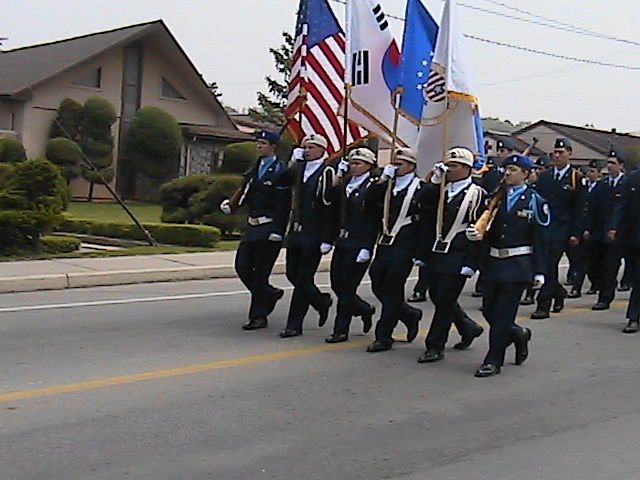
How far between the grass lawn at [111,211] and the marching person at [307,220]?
15.8m

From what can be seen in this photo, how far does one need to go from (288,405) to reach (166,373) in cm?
126

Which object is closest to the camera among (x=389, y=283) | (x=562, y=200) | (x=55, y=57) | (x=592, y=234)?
(x=389, y=283)

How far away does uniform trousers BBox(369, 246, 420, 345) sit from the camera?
29.0ft

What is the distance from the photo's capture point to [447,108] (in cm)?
927

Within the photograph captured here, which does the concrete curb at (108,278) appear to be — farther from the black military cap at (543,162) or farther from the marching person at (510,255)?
the marching person at (510,255)

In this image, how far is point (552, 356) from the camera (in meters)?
9.38

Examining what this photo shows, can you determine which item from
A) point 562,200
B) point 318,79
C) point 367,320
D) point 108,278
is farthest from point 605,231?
point 108,278

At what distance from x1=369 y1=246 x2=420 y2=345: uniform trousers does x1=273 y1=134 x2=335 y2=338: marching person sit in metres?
0.57

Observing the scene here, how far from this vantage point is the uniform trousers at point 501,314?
8.35 metres

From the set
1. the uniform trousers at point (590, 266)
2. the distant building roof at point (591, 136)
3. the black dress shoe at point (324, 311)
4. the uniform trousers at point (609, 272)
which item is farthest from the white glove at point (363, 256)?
the distant building roof at point (591, 136)

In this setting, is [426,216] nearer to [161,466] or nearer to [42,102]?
[161,466]

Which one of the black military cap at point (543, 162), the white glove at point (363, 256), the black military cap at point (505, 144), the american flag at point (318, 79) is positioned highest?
the american flag at point (318, 79)

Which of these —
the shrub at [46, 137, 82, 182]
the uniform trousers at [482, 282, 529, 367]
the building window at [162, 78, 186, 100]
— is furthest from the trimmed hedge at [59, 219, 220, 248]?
the building window at [162, 78, 186, 100]

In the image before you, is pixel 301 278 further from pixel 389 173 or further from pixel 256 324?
pixel 389 173
